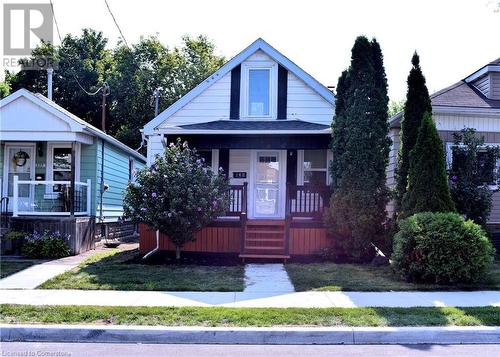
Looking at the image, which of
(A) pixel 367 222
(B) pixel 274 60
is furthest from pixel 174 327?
(B) pixel 274 60

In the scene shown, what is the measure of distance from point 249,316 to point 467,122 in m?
9.84

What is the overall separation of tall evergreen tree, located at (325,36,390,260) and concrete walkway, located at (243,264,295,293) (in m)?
1.86

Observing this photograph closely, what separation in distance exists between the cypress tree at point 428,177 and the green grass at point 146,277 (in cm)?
399

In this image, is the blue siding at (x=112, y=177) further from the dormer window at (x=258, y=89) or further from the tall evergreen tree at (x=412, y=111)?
the tall evergreen tree at (x=412, y=111)

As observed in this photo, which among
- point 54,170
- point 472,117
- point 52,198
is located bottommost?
point 52,198

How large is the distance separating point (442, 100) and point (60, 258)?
36.6ft

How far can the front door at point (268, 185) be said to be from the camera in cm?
1428

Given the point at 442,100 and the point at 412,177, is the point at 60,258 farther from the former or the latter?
the point at 442,100

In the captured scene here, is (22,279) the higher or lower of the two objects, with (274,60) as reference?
lower

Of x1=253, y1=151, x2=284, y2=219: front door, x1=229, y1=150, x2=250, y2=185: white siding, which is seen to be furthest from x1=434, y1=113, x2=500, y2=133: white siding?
x1=229, y1=150, x2=250, y2=185: white siding

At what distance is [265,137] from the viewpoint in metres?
13.1

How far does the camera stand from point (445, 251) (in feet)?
28.7

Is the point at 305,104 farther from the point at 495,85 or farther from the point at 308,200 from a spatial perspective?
the point at 495,85

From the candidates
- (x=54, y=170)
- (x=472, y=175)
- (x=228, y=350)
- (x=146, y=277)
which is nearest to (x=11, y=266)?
(x=146, y=277)
